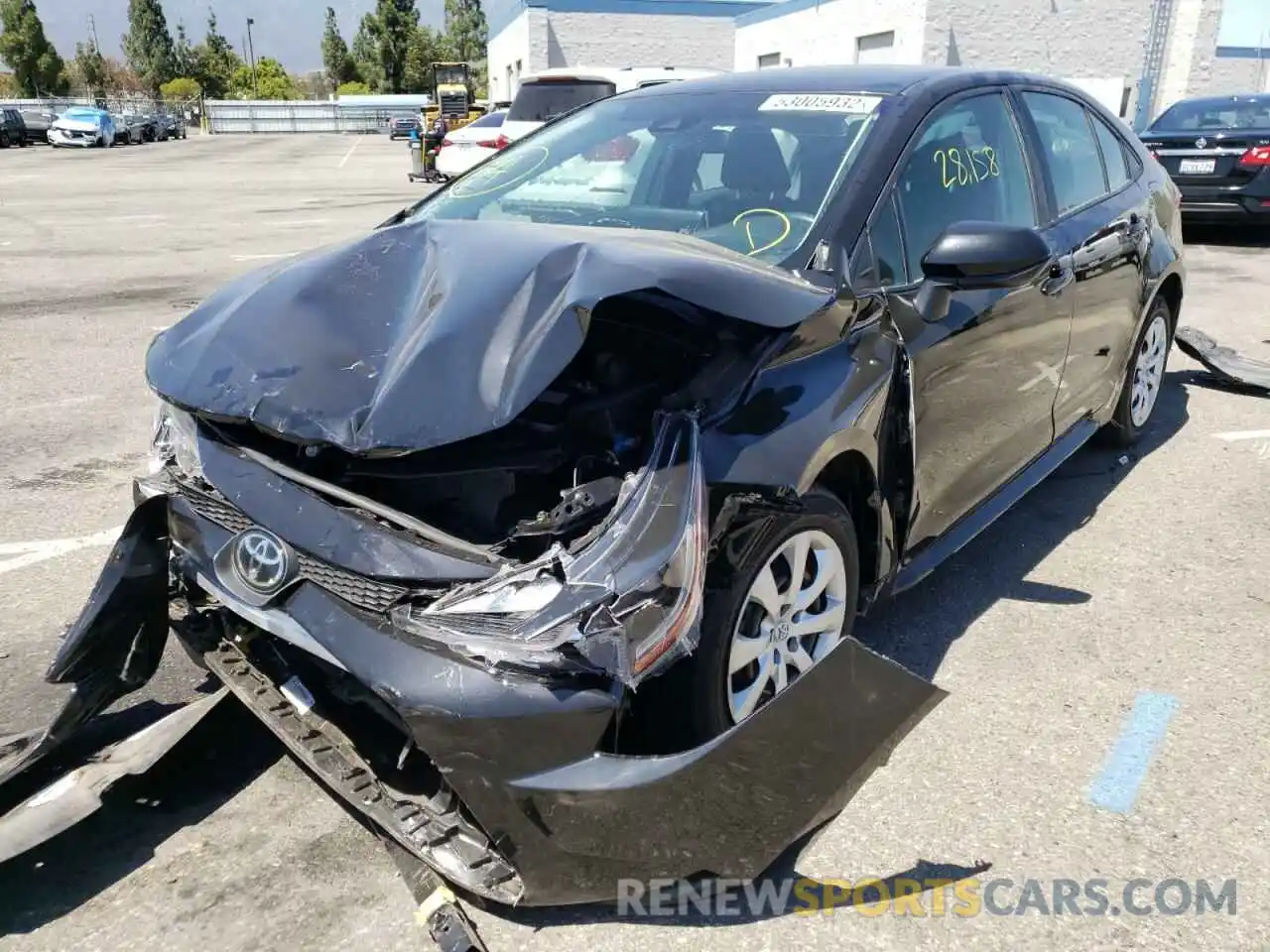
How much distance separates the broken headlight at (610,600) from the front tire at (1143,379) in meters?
3.65

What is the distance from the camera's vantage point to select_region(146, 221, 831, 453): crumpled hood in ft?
7.30

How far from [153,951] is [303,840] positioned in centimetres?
41

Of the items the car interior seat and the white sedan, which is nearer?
the car interior seat

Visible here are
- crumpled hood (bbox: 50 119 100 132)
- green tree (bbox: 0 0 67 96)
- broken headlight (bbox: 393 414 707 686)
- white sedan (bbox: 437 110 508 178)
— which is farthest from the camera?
green tree (bbox: 0 0 67 96)

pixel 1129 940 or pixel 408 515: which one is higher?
pixel 408 515

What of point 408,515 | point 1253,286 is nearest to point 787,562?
point 408,515

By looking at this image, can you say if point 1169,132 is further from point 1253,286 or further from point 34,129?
point 34,129

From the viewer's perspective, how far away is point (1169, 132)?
12.2m

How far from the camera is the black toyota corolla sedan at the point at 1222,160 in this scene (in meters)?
11.3

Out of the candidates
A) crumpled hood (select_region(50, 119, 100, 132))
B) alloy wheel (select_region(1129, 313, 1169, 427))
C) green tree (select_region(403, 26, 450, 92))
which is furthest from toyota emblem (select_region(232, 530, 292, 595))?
green tree (select_region(403, 26, 450, 92))

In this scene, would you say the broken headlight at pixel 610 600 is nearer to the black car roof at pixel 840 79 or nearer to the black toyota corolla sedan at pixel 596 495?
the black toyota corolla sedan at pixel 596 495

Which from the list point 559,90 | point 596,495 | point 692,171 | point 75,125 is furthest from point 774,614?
point 75,125

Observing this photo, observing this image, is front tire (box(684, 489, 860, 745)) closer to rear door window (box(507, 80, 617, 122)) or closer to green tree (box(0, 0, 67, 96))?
rear door window (box(507, 80, 617, 122))

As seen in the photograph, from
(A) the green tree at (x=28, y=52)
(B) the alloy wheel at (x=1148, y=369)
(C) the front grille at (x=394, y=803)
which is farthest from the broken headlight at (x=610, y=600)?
(A) the green tree at (x=28, y=52)
